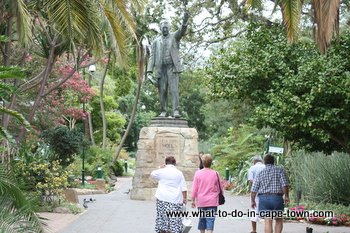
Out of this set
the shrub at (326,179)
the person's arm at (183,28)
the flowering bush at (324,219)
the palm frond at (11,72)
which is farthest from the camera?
the person's arm at (183,28)

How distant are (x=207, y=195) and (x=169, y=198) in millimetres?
743

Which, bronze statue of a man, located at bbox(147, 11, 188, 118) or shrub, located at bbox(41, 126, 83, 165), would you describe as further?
bronze statue of a man, located at bbox(147, 11, 188, 118)

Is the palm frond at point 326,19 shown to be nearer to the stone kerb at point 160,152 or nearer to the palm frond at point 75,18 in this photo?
the palm frond at point 75,18

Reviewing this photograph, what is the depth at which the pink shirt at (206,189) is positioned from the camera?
9.16 meters

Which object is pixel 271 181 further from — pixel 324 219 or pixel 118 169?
pixel 118 169

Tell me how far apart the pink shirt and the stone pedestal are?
8017 millimetres

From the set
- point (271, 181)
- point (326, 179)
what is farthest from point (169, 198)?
point (326, 179)

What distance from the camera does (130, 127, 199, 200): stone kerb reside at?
17391mm

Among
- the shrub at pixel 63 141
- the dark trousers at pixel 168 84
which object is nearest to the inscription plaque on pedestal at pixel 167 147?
the dark trousers at pixel 168 84

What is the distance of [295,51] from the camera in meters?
11.4

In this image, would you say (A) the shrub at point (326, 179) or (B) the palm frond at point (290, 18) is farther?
(A) the shrub at point (326, 179)

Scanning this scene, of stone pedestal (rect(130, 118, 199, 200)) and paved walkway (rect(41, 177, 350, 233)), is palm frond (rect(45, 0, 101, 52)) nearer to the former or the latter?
paved walkway (rect(41, 177, 350, 233))

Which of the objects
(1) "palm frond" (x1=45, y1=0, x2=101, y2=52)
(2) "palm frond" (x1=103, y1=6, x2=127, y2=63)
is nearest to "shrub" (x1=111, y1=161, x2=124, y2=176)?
(2) "palm frond" (x1=103, y1=6, x2=127, y2=63)

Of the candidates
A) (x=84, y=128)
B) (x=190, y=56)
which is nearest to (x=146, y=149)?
(x=190, y=56)
